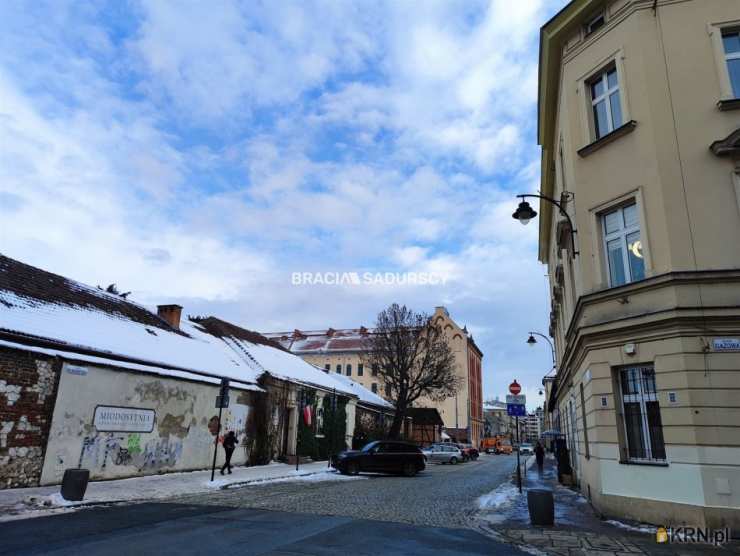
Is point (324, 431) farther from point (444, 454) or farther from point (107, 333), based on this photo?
point (107, 333)

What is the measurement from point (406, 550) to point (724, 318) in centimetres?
721

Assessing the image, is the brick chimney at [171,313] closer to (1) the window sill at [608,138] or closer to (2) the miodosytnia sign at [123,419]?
(2) the miodosytnia sign at [123,419]

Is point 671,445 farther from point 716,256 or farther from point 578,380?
point 578,380

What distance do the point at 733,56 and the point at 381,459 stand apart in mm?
20113

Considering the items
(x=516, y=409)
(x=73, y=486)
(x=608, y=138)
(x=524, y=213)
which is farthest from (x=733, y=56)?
(x=73, y=486)

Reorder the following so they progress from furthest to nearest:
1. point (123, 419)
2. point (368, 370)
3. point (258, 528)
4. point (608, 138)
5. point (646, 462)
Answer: point (368, 370), point (123, 419), point (608, 138), point (646, 462), point (258, 528)

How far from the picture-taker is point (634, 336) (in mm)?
10938

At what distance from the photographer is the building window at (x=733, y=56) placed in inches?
437

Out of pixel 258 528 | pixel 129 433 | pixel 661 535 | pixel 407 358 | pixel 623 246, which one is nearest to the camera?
pixel 661 535

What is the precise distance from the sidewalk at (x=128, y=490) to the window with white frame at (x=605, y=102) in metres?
14.7

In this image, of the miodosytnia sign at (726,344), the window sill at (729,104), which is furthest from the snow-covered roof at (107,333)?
the window sill at (729,104)

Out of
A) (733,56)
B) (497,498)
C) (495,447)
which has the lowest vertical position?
(495,447)

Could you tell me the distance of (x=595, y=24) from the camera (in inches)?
532

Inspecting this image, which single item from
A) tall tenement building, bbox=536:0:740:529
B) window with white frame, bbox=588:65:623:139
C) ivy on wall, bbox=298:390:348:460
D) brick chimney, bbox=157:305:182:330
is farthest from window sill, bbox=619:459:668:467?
brick chimney, bbox=157:305:182:330
